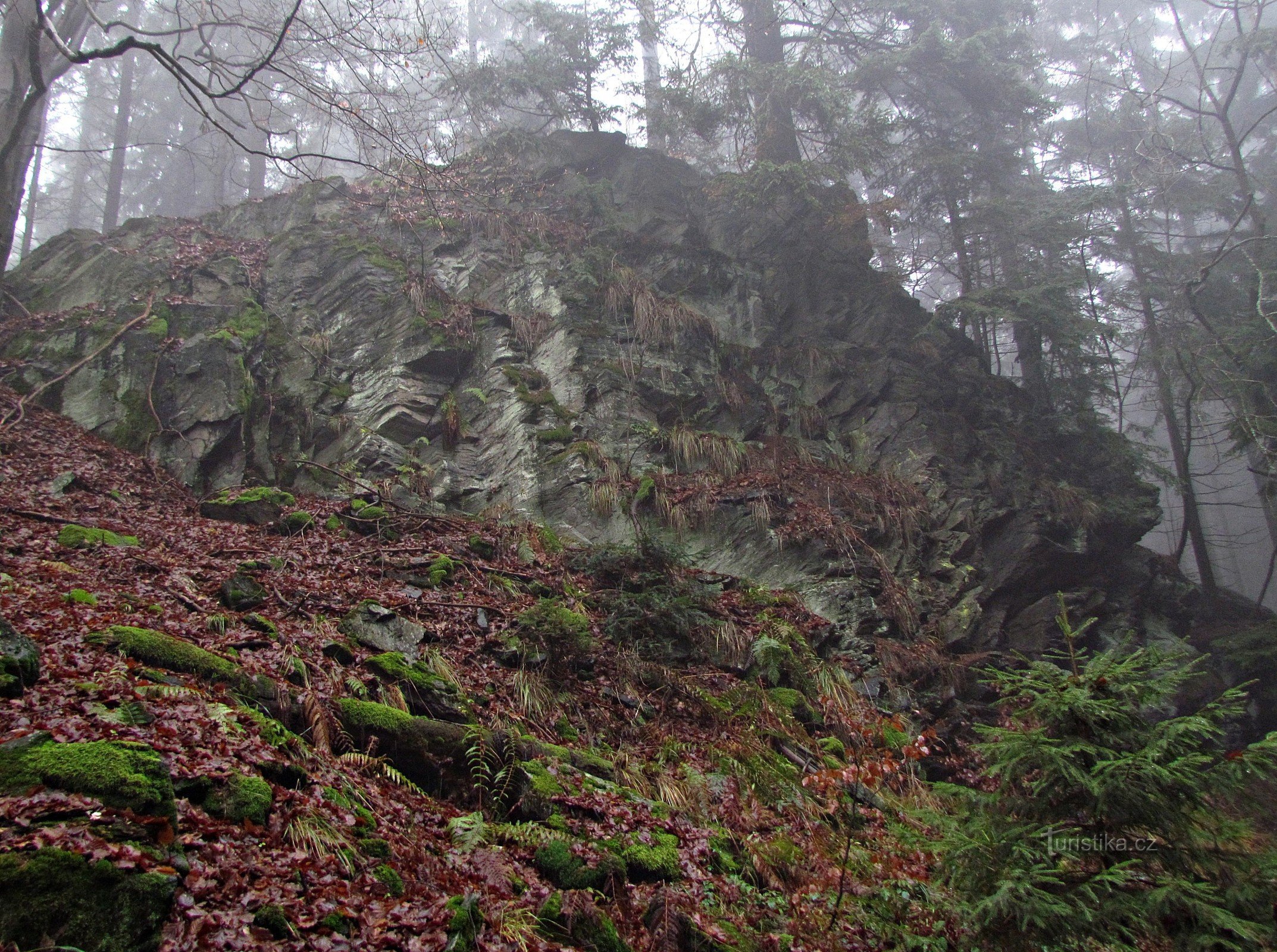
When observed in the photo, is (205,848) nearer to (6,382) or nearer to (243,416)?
(243,416)

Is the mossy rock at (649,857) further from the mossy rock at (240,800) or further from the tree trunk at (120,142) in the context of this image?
the tree trunk at (120,142)

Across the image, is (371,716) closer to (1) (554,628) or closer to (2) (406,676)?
(2) (406,676)

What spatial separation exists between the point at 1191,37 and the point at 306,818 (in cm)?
4436

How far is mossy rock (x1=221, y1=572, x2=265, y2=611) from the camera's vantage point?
6.59 meters

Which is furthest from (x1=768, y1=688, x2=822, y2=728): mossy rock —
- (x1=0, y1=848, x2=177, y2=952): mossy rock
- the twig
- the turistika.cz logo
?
the twig

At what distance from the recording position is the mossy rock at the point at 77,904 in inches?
105

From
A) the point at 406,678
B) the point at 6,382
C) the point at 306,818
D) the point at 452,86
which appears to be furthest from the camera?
the point at 452,86

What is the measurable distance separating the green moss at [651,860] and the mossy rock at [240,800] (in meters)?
2.26

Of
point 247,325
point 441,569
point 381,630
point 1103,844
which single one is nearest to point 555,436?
point 441,569

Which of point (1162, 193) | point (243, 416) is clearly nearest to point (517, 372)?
point (243, 416)

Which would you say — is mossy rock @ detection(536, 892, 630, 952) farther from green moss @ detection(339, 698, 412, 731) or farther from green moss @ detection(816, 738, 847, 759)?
green moss @ detection(816, 738, 847, 759)

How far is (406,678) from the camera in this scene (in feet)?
20.2

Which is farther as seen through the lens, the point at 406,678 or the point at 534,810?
the point at 406,678

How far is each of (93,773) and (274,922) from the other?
3.60ft
